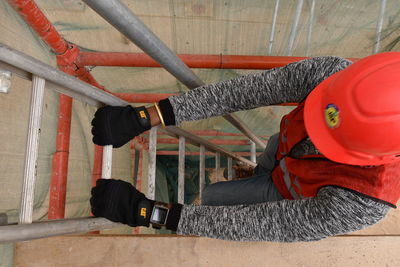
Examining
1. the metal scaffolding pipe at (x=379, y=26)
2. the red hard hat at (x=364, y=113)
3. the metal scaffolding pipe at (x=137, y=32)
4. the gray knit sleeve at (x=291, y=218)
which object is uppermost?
the metal scaffolding pipe at (x=379, y=26)

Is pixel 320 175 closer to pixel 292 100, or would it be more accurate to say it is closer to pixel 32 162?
pixel 292 100

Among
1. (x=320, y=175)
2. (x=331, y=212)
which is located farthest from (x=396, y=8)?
(x=331, y=212)

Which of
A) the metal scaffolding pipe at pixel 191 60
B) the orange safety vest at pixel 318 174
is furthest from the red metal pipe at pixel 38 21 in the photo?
the orange safety vest at pixel 318 174

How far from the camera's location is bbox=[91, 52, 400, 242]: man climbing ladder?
2.66 feet

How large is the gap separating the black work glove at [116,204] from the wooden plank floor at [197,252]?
279 millimetres

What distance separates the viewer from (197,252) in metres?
1.30

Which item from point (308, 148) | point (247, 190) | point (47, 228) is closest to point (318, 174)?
point (308, 148)

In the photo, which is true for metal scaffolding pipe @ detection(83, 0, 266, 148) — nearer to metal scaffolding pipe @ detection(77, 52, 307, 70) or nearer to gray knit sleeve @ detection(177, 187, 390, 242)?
gray knit sleeve @ detection(177, 187, 390, 242)

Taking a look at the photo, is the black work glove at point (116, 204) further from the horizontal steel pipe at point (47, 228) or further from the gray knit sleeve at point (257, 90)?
the gray knit sleeve at point (257, 90)

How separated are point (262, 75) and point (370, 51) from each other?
6.63ft

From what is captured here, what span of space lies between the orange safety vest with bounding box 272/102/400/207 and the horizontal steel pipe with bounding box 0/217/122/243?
30.8 inches

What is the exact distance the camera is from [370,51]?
260cm

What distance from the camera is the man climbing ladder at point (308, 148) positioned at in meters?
0.81

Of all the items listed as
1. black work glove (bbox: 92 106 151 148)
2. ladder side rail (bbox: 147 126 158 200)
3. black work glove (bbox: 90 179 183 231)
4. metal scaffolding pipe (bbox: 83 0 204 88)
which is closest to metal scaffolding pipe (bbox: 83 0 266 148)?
metal scaffolding pipe (bbox: 83 0 204 88)
